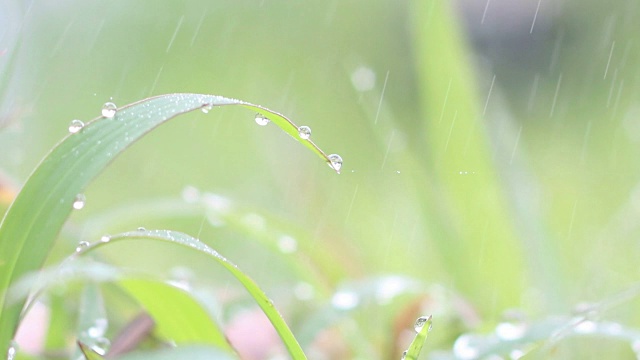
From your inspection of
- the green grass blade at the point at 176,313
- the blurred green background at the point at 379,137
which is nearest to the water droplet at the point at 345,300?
the blurred green background at the point at 379,137

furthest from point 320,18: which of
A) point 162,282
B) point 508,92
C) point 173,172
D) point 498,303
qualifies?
point 162,282

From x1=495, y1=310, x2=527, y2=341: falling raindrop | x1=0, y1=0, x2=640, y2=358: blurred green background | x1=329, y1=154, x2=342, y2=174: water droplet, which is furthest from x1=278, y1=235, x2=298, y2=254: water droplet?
x1=329, y1=154, x2=342, y2=174: water droplet

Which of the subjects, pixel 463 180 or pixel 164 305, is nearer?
pixel 164 305

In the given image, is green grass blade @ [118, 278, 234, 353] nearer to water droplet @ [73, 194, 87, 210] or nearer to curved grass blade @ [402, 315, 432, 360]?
water droplet @ [73, 194, 87, 210]

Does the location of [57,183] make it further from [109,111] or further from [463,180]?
[463,180]

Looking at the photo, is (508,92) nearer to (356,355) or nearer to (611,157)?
(611,157)

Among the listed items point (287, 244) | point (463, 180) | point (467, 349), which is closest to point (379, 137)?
point (463, 180)

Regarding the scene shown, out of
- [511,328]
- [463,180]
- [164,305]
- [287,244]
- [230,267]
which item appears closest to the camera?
[230,267]
